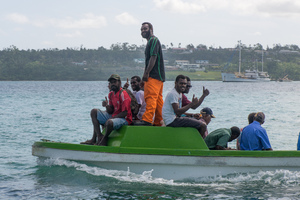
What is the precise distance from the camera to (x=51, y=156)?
10.0 meters

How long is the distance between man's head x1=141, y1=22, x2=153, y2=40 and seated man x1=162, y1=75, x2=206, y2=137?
1126mm

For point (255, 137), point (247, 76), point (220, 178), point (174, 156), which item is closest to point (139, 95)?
point (174, 156)

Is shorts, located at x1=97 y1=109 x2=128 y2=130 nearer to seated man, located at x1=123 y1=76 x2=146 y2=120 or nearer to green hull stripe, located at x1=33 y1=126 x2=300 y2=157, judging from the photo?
green hull stripe, located at x1=33 y1=126 x2=300 y2=157

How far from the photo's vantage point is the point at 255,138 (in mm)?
9602

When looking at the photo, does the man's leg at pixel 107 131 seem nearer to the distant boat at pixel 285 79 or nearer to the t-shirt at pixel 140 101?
the t-shirt at pixel 140 101

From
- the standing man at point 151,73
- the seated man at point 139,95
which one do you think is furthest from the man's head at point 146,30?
the seated man at point 139,95

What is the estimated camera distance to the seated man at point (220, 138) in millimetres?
9623

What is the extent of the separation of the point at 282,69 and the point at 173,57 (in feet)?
116

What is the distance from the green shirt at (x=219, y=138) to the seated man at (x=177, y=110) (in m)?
0.21

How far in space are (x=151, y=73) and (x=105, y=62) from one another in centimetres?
14714

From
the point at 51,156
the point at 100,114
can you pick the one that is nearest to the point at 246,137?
the point at 100,114

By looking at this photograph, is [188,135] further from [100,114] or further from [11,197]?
[11,197]

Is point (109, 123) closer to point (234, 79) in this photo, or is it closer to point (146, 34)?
point (146, 34)

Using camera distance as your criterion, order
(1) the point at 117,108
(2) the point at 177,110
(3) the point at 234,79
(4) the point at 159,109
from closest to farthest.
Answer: (2) the point at 177,110 < (1) the point at 117,108 < (4) the point at 159,109 < (3) the point at 234,79
